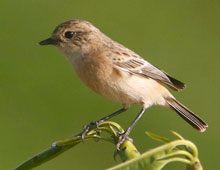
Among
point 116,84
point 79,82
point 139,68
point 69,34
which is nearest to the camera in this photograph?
point 116,84

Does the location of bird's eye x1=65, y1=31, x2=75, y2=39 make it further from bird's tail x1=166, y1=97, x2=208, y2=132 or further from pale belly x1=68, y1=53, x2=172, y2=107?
bird's tail x1=166, y1=97, x2=208, y2=132

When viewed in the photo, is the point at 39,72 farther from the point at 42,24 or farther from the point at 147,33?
the point at 147,33

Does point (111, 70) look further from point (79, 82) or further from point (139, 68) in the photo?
point (79, 82)

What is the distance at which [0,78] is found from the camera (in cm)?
840

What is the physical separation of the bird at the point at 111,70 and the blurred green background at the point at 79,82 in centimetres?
172

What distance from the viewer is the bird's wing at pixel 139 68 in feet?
19.0

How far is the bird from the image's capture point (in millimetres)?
5461

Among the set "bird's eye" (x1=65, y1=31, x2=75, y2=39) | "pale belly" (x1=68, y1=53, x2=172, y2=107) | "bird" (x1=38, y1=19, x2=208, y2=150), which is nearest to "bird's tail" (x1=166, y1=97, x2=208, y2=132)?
"bird" (x1=38, y1=19, x2=208, y2=150)

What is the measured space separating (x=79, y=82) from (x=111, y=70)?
3302mm

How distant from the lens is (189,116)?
623 cm

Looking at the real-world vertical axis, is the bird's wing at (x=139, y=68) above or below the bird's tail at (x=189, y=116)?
above

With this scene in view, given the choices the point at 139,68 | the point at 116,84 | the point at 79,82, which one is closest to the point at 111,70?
the point at 116,84

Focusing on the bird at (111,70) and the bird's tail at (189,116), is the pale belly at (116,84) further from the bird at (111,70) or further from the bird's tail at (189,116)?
the bird's tail at (189,116)

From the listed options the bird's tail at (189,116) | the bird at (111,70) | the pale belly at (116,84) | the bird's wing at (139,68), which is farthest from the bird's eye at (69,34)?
the bird's tail at (189,116)
